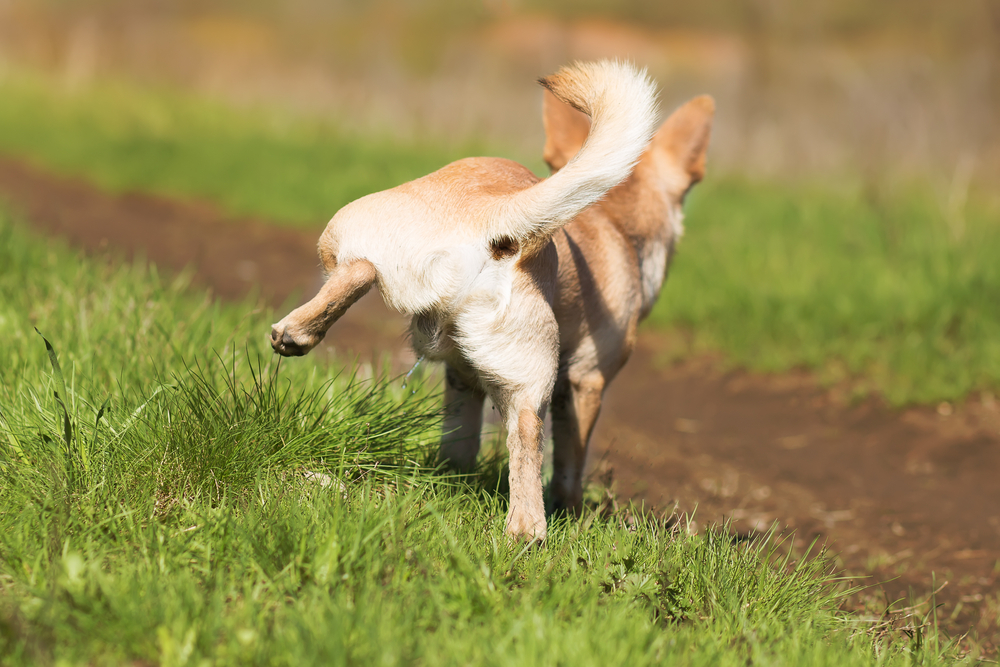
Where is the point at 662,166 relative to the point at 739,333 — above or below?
above

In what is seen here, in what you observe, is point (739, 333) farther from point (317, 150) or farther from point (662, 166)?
point (317, 150)

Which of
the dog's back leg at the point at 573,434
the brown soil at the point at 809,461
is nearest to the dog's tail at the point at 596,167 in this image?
the dog's back leg at the point at 573,434

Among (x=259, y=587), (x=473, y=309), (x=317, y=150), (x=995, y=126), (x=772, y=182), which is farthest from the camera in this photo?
(x=317, y=150)

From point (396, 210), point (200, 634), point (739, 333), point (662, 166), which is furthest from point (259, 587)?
point (739, 333)

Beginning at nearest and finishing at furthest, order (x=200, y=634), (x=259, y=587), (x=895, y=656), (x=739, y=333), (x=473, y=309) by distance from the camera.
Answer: (x=200, y=634)
(x=259, y=587)
(x=895, y=656)
(x=473, y=309)
(x=739, y=333)

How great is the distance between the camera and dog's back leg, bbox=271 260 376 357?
80.7 inches

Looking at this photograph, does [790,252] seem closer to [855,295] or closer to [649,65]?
Answer: [855,295]

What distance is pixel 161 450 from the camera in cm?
217

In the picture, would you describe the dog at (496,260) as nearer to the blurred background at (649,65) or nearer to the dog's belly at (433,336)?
the dog's belly at (433,336)

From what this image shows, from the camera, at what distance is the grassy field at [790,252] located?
5.10 meters

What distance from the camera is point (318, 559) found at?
6.08 feet

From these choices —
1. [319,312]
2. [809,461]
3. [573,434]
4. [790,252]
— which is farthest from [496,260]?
[790,252]

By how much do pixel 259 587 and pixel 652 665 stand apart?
0.86 m

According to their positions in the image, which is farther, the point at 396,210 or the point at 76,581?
the point at 396,210
